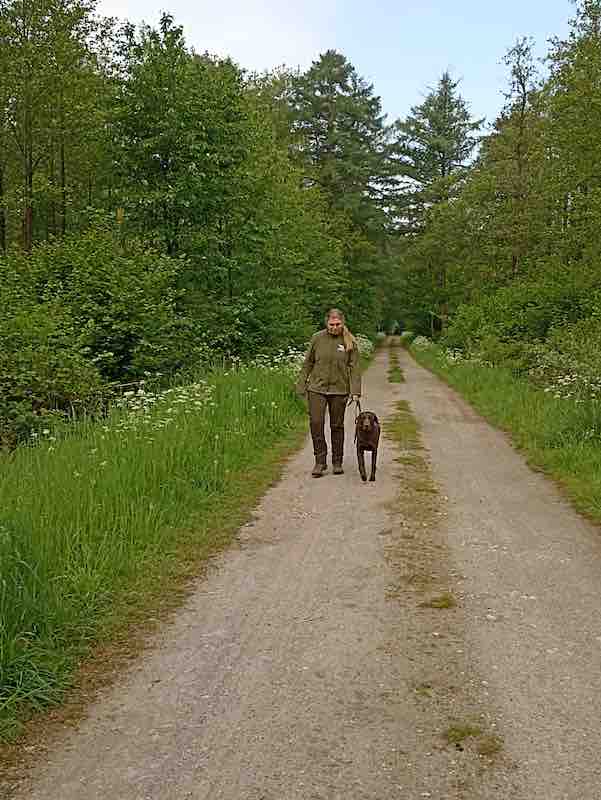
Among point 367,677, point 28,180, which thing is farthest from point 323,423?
point 28,180

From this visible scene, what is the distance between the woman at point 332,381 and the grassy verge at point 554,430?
280cm

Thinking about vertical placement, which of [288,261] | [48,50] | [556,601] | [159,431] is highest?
[48,50]

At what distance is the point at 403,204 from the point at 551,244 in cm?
2361

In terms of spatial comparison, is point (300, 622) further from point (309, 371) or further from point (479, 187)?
point (479, 187)

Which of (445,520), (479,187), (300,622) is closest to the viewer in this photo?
(300,622)

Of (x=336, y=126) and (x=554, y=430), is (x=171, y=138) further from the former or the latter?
(x=336, y=126)

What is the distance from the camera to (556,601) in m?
5.44

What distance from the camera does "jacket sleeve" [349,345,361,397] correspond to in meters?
9.94

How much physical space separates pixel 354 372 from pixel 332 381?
311 mm

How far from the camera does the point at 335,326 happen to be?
9.87 metres

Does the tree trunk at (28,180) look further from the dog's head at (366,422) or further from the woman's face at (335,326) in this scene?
the dog's head at (366,422)

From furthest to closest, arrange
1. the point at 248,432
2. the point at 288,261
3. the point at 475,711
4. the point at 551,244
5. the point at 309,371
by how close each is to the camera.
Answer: the point at 551,244, the point at 288,261, the point at 248,432, the point at 309,371, the point at 475,711

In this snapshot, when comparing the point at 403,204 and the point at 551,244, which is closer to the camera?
the point at 551,244

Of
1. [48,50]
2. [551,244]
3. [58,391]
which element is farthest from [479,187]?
[58,391]
